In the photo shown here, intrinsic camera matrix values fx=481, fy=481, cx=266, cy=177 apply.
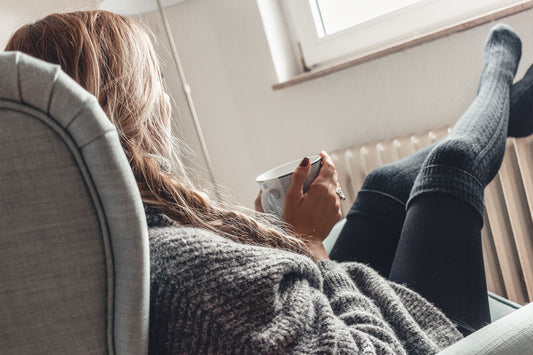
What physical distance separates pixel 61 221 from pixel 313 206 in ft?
1.37

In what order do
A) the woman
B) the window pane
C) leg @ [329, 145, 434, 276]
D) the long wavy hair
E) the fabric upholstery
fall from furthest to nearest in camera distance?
the window pane
leg @ [329, 145, 434, 276]
the long wavy hair
the woman
the fabric upholstery

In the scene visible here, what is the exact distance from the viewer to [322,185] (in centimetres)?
69

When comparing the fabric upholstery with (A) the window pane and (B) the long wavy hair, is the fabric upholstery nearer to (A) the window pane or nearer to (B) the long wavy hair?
(B) the long wavy hair

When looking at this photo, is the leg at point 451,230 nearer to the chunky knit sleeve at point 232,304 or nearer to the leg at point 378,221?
the leg at point 378,221

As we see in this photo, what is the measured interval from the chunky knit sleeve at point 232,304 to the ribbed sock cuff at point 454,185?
1.06 feet

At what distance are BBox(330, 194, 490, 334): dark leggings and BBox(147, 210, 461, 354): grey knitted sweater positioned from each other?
0.22 metres

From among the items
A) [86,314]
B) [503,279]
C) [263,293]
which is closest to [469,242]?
[263,293]

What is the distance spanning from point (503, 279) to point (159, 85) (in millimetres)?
1107

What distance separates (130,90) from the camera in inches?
22.8

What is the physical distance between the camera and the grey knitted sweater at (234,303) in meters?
0.40

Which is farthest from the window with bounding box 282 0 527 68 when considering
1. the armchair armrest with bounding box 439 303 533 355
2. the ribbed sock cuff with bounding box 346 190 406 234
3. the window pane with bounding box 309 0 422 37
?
the armchair armrest with bounding box 439 303 533 355

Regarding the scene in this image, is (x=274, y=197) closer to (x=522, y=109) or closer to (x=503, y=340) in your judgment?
(x=503, y=340)

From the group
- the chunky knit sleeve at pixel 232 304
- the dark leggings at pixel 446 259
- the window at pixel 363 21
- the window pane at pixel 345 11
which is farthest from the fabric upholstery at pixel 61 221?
A: the window pane at pixel 345 11

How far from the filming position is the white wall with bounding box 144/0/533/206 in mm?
1343
